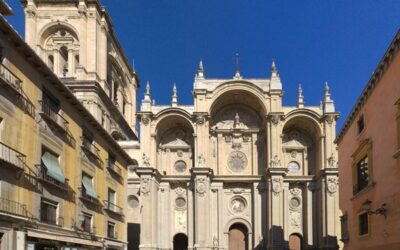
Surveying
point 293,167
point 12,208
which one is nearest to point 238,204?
point 293,167

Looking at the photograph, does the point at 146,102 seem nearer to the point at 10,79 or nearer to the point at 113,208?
the point at 113,208

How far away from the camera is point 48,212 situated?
752 inches

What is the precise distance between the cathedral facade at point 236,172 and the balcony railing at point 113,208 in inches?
467

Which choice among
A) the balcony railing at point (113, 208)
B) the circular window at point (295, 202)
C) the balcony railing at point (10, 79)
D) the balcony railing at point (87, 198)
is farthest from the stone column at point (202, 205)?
the balcony railing at point (10, 79)

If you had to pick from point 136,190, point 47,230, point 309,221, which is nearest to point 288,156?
point 309,221

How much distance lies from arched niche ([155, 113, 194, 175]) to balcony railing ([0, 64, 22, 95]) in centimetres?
2896

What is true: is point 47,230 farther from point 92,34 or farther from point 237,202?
point 237,202

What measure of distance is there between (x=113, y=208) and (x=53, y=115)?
408 inches

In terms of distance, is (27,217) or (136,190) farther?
(136,190)

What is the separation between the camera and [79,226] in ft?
73.1

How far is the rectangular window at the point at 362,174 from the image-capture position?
23.1 metres

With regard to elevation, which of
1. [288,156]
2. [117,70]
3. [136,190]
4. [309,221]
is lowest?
[309,221]

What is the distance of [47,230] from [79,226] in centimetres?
386

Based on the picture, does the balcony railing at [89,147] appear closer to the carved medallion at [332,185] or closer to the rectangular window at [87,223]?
the rectangular window at [87,223]
